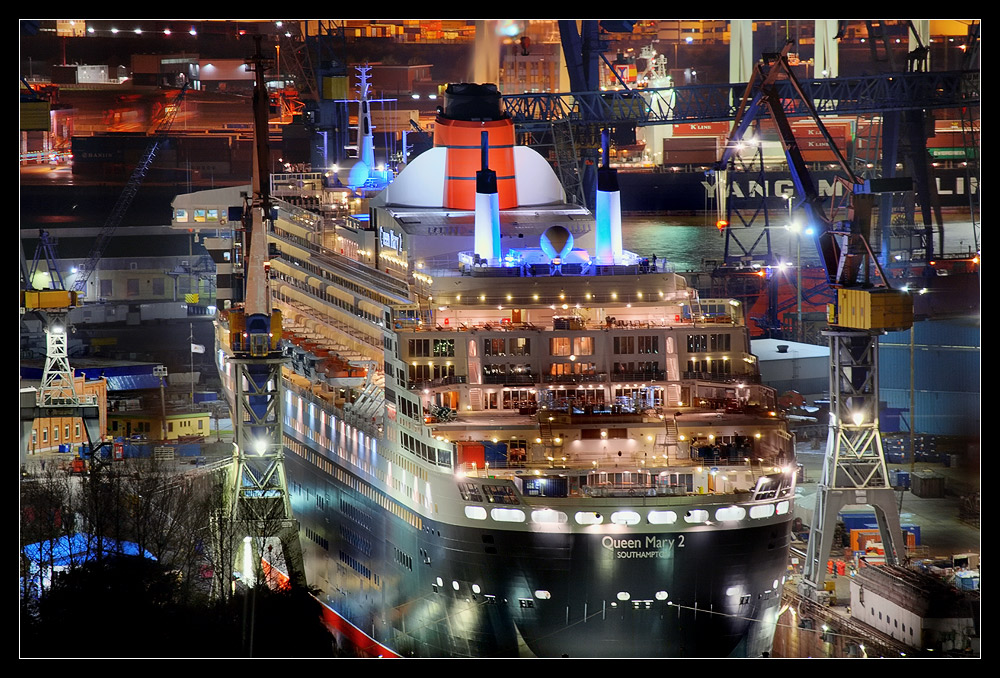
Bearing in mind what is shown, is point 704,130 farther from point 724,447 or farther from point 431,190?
point 724,447

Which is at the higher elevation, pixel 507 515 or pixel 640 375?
pixel 640 375

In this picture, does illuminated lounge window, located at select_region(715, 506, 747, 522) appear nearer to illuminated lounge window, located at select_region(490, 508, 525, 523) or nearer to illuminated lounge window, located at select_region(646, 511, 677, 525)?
illuminated lounge window, located at select_region(646, 511, 677, 525)

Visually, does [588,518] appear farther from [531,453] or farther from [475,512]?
[531,453]

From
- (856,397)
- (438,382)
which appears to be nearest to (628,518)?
(438,382)

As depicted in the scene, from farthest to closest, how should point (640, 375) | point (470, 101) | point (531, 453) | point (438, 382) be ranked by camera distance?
point (470, 101) → point (640, 375) → point (438, 382) → point (531, 453)
